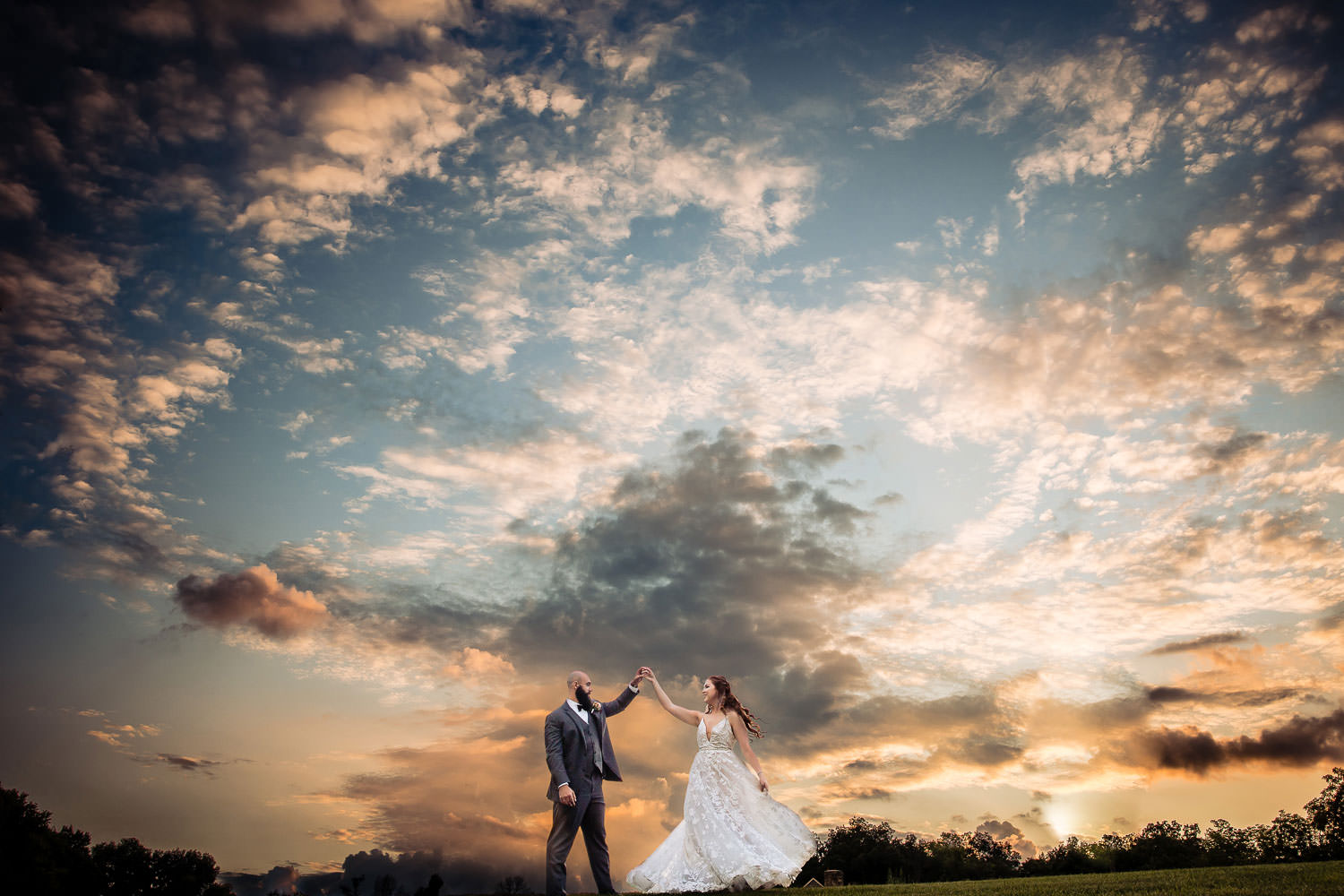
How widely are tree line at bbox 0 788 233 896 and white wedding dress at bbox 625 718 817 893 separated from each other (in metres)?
10.6

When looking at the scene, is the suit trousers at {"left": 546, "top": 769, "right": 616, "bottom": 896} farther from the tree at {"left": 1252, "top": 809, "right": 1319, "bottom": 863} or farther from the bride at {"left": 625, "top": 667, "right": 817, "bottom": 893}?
Answer: the tree at {"left": 1252, "top": 809, "right": 1319, "bottom": 863}

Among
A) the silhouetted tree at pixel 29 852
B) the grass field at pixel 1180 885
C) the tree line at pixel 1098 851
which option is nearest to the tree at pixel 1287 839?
the tree line at pixel 1098 851

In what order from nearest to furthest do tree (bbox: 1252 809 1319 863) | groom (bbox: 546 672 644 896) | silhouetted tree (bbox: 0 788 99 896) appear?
silhouetted tree (bbox: 0 788 99 896)
groom (bbox: 546 672 644 896)
tree (bbox: 1252 809 1319 863)

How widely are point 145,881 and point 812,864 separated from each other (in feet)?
178

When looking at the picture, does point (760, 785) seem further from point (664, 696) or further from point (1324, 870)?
point (1324, 870)

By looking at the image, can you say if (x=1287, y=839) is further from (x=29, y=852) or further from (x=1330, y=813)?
(x=29, y=852)

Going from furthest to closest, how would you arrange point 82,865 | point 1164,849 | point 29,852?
point 1164,849, point 82,865, point 29,852

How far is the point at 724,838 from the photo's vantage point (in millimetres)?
14172

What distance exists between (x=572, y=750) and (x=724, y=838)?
337 cm

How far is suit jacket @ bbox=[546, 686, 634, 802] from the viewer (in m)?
14.0

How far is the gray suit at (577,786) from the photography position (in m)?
13.6

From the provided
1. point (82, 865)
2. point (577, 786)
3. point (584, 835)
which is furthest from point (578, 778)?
point (82, 865)

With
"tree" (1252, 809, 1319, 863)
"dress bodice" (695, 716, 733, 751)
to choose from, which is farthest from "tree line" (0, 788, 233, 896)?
"tree" (1252, 809, 1319, 863)

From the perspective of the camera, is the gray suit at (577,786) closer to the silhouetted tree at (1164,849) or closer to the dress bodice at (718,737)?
the dress bodice at (718,737)
